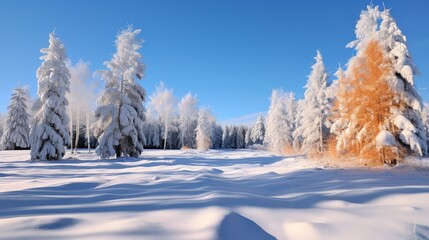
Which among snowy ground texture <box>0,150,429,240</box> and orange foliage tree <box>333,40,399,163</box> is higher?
Answer: orange foliage tree <box>333,40,399,163</box>

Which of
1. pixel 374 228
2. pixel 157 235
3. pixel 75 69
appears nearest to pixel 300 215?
pixel 374 228

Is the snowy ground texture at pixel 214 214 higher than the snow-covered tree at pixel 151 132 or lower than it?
lower

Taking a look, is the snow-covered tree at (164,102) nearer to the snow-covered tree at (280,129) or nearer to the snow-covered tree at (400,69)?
the snow-covered tree at (280,129)

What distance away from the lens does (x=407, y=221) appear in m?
3.58

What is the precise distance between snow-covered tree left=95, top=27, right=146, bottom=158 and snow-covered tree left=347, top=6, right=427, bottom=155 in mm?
15912

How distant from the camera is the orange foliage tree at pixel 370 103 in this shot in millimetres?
11969

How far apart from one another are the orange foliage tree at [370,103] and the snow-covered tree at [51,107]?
18283mm

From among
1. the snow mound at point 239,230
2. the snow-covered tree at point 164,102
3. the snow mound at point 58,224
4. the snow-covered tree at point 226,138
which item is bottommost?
the snow mound at point 239,230

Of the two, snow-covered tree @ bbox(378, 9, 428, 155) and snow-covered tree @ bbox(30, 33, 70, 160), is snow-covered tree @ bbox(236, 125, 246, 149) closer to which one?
snow-covered tree @ bbox(30, 33, 70, 160)

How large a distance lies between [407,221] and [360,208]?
0.68 m

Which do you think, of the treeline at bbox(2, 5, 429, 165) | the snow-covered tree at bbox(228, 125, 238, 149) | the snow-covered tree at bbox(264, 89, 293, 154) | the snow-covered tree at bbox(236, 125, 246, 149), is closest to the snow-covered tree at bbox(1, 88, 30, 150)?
the treeline at bbox(2, 5, 429, 165)

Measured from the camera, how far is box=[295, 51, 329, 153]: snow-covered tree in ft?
83.1

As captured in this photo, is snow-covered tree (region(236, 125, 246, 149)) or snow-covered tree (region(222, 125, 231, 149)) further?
snow-covered tree (region(222, 125, 231, 149))

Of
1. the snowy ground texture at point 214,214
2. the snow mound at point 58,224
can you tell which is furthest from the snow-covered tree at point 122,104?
the snow mound at point 58,224
